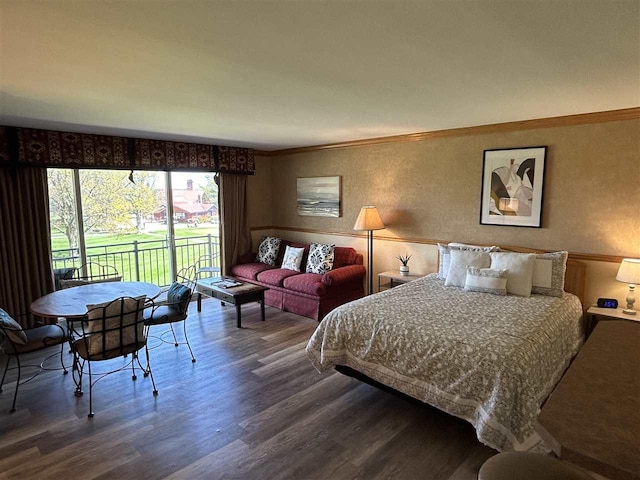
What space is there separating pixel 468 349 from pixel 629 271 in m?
1.90

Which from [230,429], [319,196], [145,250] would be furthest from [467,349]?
[145,250]

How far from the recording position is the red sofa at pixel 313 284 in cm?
501

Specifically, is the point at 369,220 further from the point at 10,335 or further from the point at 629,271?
the point at 10,335

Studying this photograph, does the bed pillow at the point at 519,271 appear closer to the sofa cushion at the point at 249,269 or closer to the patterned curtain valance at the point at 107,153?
the sofa cushion at the point at 249,269

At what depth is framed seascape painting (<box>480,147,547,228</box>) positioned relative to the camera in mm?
3994

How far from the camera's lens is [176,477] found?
2279mm

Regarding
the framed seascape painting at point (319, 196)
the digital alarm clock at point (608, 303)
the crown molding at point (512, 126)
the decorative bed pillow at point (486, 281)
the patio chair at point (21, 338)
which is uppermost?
the crown molding at point (512, 126)

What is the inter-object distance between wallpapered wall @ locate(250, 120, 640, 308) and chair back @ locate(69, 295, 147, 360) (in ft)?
11.1

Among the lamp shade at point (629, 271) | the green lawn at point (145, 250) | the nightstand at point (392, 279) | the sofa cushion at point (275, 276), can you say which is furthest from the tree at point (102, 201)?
the lamp shade at point (629, 271)

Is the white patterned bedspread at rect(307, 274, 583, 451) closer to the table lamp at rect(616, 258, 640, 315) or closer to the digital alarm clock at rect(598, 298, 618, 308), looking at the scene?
the digital alarm clock at rect(598, 298, 618, 308)

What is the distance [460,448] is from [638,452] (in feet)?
5.92

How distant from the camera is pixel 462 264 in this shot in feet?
13.0

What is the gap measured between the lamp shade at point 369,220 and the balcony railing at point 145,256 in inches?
101

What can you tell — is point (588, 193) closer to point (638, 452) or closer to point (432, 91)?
point (432, 91)
